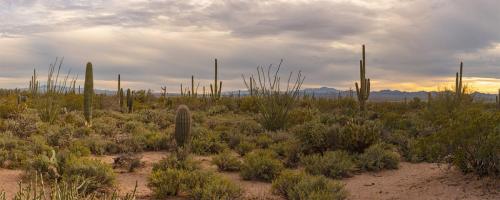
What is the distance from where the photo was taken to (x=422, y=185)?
328 inches

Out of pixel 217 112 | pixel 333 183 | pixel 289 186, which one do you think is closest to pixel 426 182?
pixel 333 183

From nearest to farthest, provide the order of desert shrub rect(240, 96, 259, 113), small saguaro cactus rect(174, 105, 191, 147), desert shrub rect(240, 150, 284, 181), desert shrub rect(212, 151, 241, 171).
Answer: desert shrub rect(240, 150, 284, 181) < desert shrub rect(212, 151, 241, 171) < small saguaro cactus rect(174, 105, 191, 147) < desert shrub rect(240, 96, 259, 113)

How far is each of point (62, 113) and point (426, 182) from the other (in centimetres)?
1650

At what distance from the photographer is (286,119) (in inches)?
655

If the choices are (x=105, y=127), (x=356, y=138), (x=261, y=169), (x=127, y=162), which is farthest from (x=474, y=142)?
(x=105, y=127)

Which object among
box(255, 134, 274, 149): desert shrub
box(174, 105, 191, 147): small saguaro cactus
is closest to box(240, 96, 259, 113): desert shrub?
box(255, 134, 274, 149): desert shrub

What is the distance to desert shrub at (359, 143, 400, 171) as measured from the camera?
10.4m

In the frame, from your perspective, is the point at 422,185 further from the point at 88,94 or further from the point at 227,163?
the point at 88,94

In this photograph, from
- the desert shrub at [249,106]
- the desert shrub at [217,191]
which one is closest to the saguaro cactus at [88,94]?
the desert shrub at [249,106]

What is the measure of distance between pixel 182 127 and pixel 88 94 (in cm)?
696

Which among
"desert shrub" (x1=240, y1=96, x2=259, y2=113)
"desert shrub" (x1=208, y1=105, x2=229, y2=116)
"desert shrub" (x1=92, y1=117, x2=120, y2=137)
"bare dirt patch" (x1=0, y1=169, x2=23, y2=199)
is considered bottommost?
"bare dirt patch" (x1=0, y1=169, x2=23, y2=199)

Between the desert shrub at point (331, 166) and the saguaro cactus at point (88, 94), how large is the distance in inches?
384

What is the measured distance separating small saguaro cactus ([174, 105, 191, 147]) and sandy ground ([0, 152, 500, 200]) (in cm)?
218

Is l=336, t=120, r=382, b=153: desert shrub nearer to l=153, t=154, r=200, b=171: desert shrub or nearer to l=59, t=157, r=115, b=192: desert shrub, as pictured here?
l=153, t=154, r=200, b=171: desert shrub
